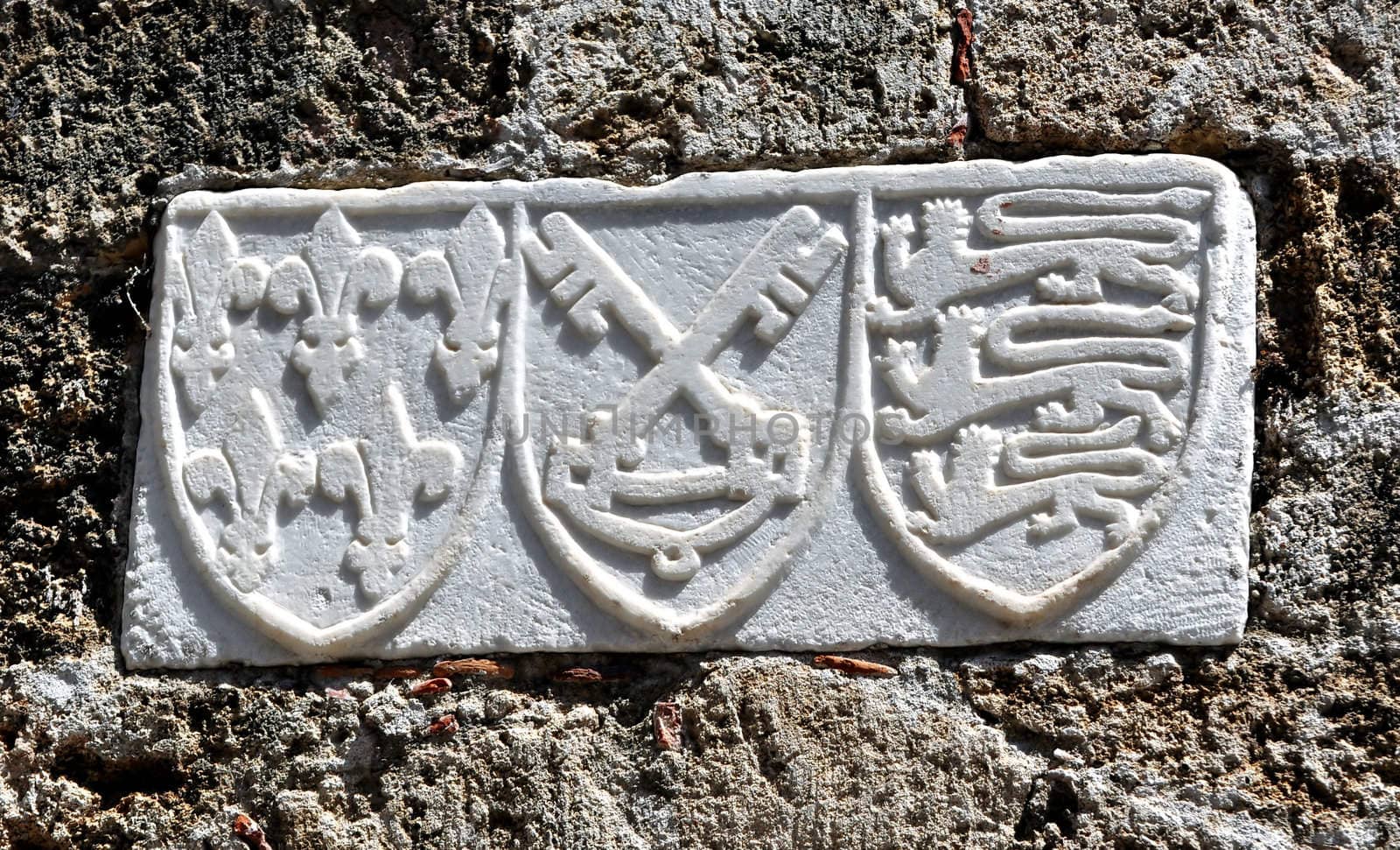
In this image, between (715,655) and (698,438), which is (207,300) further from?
(715,655)

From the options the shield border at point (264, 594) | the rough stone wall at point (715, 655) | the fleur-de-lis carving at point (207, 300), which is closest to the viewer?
the rough stone wall at point (715, 655)

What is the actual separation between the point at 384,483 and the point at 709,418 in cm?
48

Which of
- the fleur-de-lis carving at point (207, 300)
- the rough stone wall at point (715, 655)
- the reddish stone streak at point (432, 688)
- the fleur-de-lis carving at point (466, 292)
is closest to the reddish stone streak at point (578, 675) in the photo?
the rough stone wall at point (715, 655)

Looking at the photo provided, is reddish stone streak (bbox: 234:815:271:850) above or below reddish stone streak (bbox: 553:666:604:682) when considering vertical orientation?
below

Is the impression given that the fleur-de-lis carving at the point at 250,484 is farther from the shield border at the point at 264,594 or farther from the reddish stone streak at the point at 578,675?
the reddish stone streak at the point at 578,675

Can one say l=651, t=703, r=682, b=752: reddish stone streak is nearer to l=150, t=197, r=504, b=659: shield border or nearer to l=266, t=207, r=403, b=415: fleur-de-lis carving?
l=150, t=197, r=504, b=659: shield border

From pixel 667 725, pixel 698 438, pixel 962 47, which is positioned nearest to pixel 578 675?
pixel 667 725

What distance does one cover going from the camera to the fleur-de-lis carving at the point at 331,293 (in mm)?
2088

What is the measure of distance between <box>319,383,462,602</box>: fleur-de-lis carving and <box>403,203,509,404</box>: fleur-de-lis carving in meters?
0.10

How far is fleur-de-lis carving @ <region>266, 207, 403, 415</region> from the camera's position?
82.2 inches

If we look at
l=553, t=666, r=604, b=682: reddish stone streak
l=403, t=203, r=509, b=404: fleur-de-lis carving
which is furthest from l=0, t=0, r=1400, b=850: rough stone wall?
l=403, t=203, r=509, b=404: fleur-de-lis carving

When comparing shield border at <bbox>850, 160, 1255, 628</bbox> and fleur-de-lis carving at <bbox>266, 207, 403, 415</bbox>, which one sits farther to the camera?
fleur-de-lis carving at <bbox>266, 207, 403, 415</bbox>

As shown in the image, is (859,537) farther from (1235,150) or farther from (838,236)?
(1235,150)

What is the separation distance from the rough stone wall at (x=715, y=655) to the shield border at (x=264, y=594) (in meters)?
0.06
